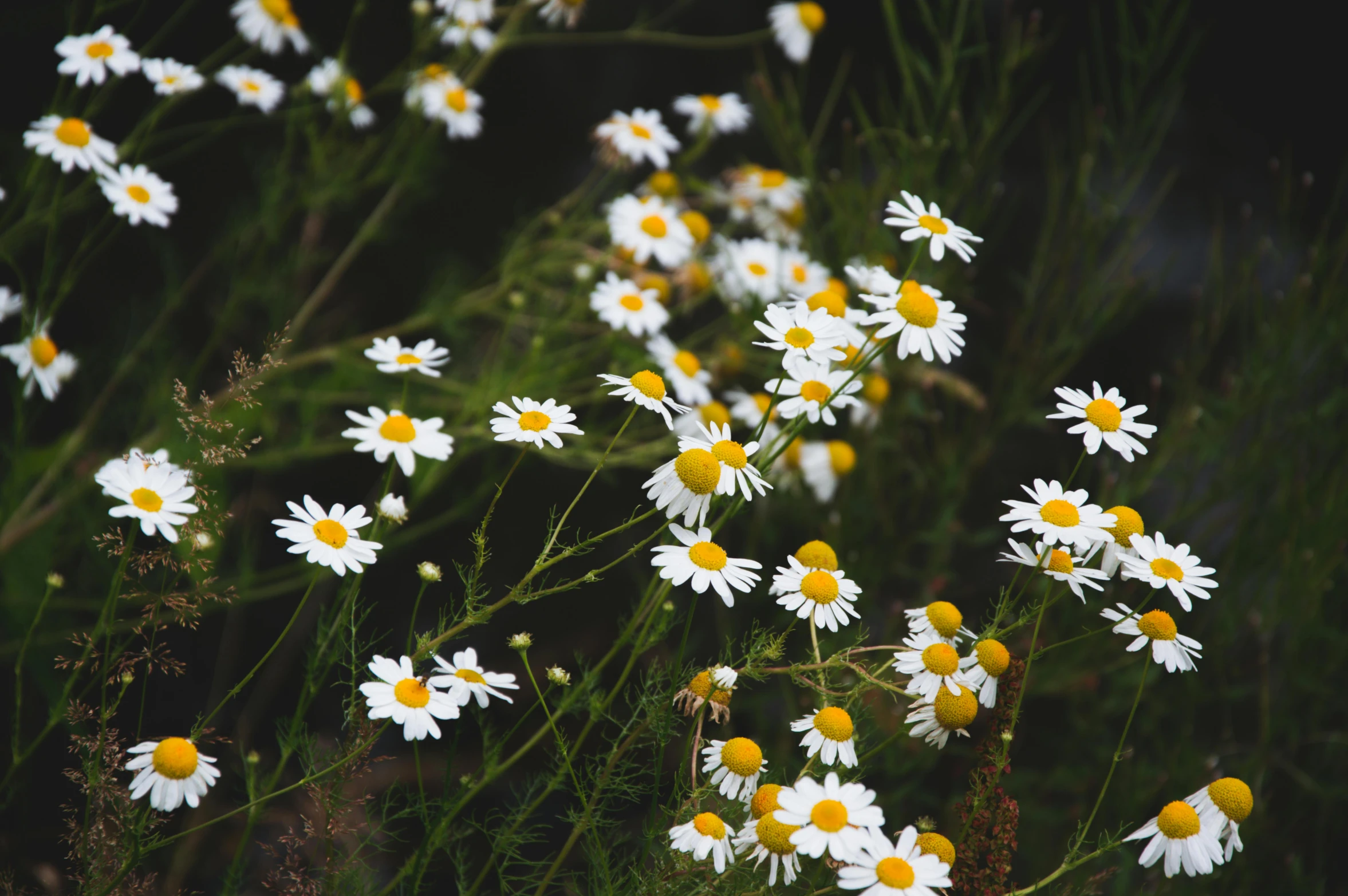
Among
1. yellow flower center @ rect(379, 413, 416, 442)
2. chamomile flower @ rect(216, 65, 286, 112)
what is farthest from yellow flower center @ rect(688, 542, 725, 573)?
chamomile flower @ rect(216, 65, 286, 112)

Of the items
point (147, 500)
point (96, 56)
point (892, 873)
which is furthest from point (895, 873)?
point (96, 56)

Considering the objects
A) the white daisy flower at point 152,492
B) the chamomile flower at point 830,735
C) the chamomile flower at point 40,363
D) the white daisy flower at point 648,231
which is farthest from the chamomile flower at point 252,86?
the chamomile flower at point 830,735

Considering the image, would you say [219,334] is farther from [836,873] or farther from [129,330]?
[836,873]

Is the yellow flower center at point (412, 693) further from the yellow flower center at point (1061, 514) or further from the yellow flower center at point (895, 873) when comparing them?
the yellow flower center at point (1061, 514)

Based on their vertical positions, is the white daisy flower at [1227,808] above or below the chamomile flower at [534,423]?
below

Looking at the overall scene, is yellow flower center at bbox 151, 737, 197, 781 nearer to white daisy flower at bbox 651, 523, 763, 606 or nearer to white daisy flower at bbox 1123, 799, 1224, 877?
white daisy flower at bbox 651, 523, 763, 606
